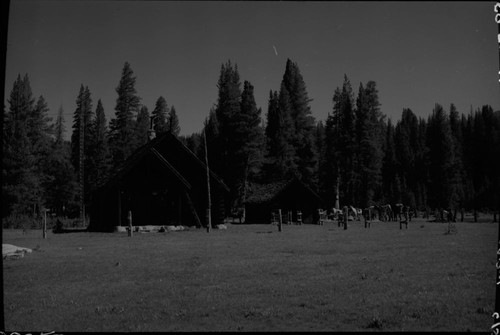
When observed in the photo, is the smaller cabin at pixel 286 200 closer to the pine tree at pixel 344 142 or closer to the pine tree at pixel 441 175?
the pine tree at pixel 344 142

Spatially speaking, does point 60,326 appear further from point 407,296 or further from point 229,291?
point 407,296

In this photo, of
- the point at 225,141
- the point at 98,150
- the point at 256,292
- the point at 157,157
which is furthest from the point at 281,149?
the point at 256,292

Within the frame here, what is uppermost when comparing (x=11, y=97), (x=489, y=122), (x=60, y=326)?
(x=11, y=97)

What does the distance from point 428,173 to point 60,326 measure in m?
31.7

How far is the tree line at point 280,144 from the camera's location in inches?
354

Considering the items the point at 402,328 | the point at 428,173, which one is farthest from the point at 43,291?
the point at 428,173

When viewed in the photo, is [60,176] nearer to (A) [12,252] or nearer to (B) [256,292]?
(A) [12,252]

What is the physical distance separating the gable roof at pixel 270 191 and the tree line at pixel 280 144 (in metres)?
0.92

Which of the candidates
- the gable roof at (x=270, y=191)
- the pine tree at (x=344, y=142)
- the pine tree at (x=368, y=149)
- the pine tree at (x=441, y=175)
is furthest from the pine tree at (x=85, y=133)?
the gable roof at (x=270, y=191)

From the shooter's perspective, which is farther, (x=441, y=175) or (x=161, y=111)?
(x=441, y=175)

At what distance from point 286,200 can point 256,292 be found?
1618 inches

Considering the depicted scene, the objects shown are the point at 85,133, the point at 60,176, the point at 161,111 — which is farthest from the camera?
the point at 60,176

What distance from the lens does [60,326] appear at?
6836 mm

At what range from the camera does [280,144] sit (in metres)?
33.8
